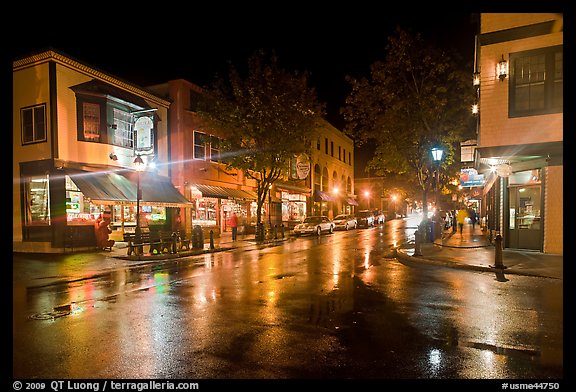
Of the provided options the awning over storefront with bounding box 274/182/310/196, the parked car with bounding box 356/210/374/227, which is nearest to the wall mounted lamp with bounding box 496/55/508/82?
the awning over storefront with bounding box 274/182/310/196

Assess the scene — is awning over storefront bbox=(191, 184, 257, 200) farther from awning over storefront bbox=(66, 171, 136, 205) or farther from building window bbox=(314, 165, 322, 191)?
building window bbox=(314, 165, 322, 191)

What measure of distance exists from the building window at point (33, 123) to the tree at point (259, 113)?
8.95m

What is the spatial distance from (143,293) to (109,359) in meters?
4.29

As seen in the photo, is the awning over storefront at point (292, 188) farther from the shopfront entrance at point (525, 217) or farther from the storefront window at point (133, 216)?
the shopfront entrance at point (525, 217)

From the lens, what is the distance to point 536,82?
14000mm

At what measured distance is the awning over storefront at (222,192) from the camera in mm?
25375

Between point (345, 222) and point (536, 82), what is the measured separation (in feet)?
77.8

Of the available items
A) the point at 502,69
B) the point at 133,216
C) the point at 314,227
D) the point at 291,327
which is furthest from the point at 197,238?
the point at 502,69

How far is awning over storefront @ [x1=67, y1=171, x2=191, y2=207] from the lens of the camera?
17469mm

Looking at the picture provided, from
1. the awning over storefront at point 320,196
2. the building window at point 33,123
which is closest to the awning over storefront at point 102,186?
the building window at point 33,123

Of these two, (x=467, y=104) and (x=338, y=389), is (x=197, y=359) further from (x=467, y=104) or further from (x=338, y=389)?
(x=467, y=104)

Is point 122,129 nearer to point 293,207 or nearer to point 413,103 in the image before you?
point 413,103

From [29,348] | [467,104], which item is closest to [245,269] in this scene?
[29,348]
